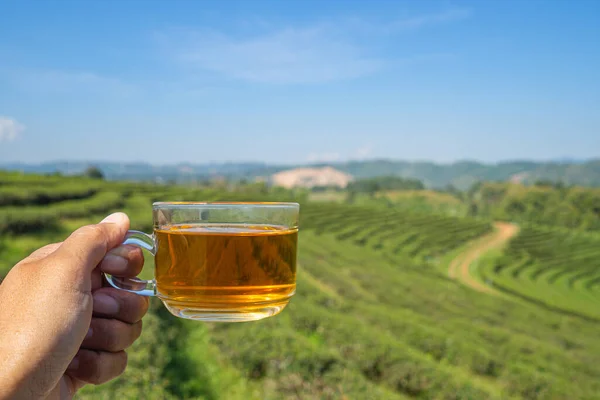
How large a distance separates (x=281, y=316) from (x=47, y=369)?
23.4 ft

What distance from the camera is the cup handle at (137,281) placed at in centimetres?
126

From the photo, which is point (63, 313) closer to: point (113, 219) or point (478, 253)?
point (113, 219)

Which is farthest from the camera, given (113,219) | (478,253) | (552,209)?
(552,209)

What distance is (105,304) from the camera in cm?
132

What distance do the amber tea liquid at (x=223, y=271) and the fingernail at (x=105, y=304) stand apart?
154mm

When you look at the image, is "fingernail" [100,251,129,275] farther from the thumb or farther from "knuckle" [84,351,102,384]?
"knuckle" [84,351,102,384]

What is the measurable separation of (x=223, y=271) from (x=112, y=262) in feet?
0.87

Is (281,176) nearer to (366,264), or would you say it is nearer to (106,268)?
(366,264)

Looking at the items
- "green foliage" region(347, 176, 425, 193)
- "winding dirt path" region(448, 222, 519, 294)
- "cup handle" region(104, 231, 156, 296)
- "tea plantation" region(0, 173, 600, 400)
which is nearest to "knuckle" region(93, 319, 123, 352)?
"cup handle" region(104, 231, 156, 296)

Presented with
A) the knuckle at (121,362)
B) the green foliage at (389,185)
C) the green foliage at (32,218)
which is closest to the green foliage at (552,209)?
the green foliage at (389,185)

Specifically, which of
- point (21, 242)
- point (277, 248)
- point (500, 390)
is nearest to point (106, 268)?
point (277, 248)

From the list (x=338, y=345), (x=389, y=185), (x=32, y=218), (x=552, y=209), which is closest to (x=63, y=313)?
(x=338, y=345)

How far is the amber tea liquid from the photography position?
1.20 m

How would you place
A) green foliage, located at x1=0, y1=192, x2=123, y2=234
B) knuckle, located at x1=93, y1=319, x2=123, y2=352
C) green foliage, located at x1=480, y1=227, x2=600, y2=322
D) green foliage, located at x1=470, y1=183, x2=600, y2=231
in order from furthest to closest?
green foliage, located at x1=470, y1=183, x2=600, y2=231 < green foliage, located at x1=480, y1=227, x2=600, y2=322 < green foliage, located at x1=0, y1=192, x2=123, y2=234 < knuckle, located at x1=93, y1=319, x2=123, y2=352
